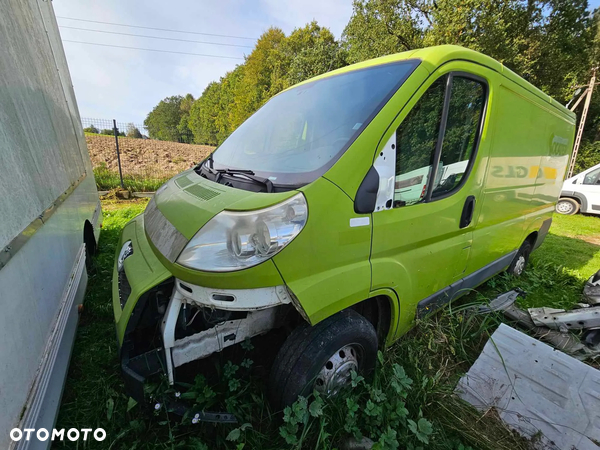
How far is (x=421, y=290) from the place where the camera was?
214 cm

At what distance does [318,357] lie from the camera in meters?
1.60

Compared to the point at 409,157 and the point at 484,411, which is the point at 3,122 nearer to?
the point at 409,157

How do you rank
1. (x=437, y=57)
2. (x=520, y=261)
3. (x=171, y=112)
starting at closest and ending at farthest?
(x=437, y=57) < (x=520, y=261) < (x=171, y=112)

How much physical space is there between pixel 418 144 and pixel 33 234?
8.01 feet

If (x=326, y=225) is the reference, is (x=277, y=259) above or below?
below

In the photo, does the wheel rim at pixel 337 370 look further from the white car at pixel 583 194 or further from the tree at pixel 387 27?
the tree at pixel 387 27

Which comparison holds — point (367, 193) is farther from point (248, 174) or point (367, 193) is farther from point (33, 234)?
point (33, 234)

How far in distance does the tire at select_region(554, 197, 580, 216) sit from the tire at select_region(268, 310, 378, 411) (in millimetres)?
11331

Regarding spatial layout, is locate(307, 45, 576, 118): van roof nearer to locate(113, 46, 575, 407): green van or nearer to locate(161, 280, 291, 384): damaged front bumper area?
locate(113, 46, 575, 407): green van

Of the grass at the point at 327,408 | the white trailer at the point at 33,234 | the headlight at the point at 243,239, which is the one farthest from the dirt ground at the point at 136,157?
the headlight at the point at 243,239

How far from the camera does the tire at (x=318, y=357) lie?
1.59 metres

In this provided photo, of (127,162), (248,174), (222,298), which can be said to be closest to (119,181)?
(127,162)

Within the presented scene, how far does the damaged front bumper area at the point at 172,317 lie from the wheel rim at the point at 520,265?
3752mm

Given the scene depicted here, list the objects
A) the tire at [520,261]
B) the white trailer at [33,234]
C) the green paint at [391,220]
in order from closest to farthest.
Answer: the white trailer at [33,234] → the green paint at [391,220] → the tire at [520,261]
